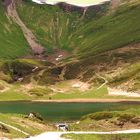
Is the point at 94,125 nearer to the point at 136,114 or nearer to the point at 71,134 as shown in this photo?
the point at 136,114

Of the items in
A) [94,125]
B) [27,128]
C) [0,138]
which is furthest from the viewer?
[94,125]

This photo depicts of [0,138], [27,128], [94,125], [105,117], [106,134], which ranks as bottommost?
[0,138]

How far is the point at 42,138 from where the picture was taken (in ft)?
190

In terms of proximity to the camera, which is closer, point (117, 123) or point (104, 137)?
point (104, 137)

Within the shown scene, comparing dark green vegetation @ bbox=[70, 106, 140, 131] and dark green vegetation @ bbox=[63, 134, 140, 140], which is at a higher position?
dark green vegetation @ bbox=[70, 106, 140, 131]

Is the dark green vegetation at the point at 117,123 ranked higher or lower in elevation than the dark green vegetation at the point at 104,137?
higher

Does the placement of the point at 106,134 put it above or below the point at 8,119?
below

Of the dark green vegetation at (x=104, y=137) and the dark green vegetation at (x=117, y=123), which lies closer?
the dark green vegetation at (x=104, y=137)

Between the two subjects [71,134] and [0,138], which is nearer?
[0,138]

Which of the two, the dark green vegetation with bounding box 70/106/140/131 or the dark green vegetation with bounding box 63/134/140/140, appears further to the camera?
the dark green vegetation with bounding box 70/106/140/131

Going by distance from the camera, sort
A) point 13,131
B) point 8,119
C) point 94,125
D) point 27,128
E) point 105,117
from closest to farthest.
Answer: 1. point 13,131
2. point 27,128
3. point 8,119
4. point 94,125
5. point 105,117

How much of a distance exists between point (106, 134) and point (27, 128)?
13.9 m

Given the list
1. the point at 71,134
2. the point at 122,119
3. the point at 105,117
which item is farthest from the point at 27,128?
the point at 105,117

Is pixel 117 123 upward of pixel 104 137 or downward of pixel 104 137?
upward
